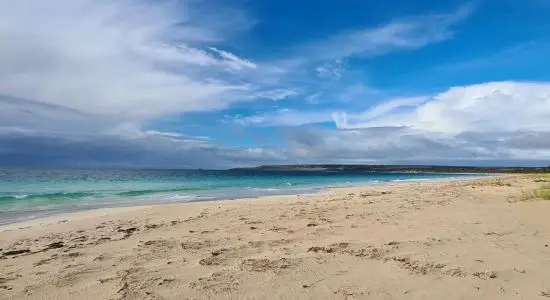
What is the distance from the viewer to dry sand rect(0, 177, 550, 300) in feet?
14.7

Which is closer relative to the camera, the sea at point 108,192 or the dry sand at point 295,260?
the dry sand at point 295,260

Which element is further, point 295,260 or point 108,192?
point 108,192

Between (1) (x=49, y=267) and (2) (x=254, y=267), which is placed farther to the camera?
(1) (x=49, y=267)

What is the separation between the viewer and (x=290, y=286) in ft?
15.1

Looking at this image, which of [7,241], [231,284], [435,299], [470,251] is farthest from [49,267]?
[470,251]

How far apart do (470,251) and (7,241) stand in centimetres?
976

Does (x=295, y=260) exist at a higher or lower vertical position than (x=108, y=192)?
higher

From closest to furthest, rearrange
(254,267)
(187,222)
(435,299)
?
(435,299) → (254,267) → (187,222)

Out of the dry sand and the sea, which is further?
the sea

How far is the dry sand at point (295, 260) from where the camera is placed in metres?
4.47

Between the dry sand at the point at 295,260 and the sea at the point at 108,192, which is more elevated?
the dry sand at the point at 295,260

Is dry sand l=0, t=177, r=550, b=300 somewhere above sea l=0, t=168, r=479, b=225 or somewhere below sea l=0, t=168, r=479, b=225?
above

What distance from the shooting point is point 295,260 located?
5707 mm

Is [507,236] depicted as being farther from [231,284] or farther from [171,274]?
[171,274]
